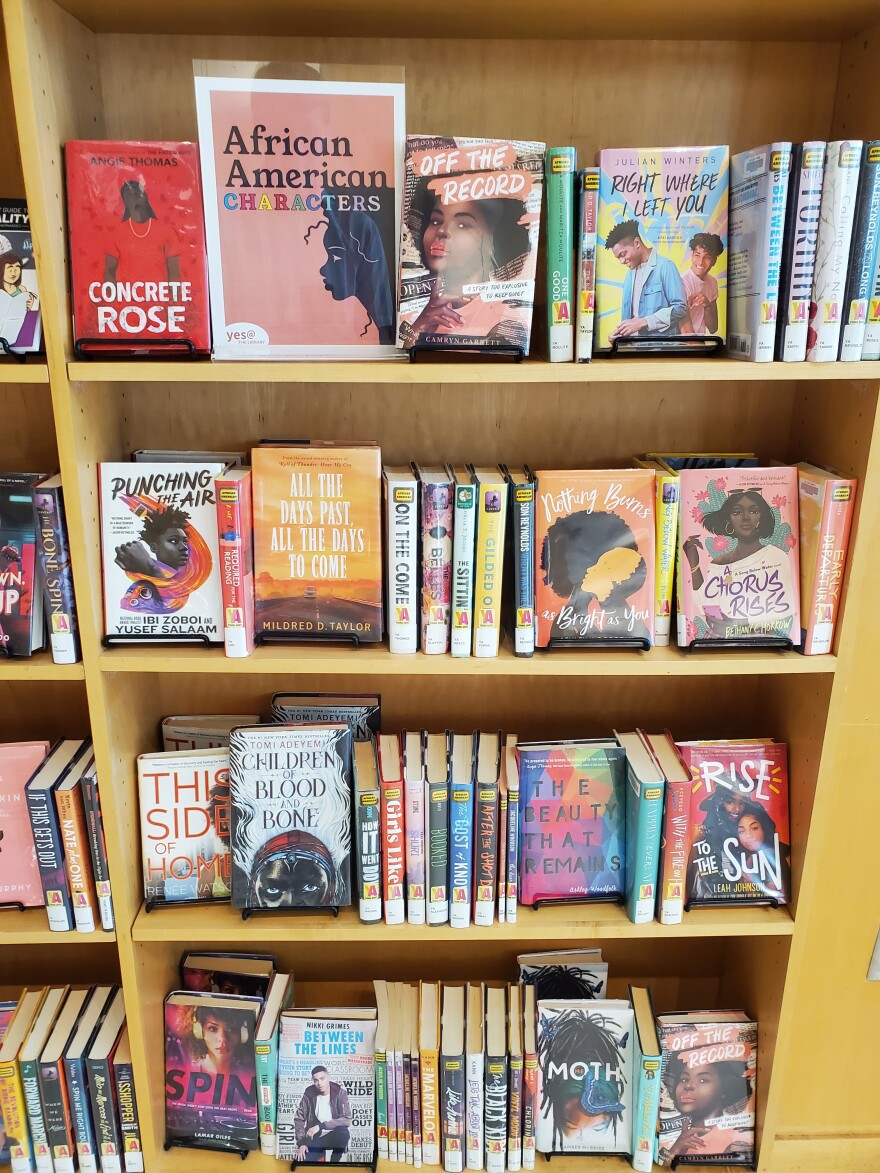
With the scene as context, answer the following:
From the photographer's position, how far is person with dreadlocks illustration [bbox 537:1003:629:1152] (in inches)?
62.2

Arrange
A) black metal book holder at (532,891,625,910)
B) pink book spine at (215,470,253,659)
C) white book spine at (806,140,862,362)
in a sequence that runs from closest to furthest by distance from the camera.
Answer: white book spine at (806,140,862,362)
pink book spine at (215,470,253,659)
black metal book holder at (532,891,625,910)

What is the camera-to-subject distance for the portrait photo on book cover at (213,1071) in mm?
1602

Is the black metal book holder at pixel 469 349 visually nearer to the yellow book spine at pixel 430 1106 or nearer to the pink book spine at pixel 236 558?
the pink book spine at pixel 236 558

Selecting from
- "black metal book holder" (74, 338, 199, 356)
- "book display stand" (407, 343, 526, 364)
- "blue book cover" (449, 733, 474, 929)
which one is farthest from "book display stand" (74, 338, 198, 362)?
"blue book cover" (449, 733, 474, 929)

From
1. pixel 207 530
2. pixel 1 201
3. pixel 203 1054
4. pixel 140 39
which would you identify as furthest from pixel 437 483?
pixel 203 1054

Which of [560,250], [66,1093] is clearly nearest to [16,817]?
[66,1093]

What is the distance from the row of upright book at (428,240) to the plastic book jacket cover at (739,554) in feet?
0.66

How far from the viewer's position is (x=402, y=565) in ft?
4.44

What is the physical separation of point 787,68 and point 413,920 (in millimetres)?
1500

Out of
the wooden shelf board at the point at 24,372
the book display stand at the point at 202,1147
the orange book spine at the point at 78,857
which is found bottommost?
the book display stand at the point at 202,1147

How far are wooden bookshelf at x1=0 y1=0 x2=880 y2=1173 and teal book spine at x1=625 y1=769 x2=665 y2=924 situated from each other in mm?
64

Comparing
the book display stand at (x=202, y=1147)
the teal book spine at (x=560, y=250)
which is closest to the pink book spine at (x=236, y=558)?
the teal book spine at (x=560, y=250)

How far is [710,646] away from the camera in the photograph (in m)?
1.40

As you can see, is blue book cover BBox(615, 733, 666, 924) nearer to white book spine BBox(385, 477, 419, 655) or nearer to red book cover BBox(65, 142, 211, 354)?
white book spine BBox(385, 477, 419, 655)
